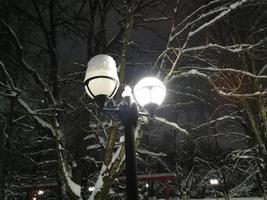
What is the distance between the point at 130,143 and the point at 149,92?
0.74m

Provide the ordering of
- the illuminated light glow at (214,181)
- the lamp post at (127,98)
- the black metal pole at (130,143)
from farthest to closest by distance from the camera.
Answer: the illuminated light glow at (214,181), the lamp post at (127,98), the black metal pole at (130,143)

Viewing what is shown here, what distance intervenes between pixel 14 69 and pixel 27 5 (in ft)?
6.86

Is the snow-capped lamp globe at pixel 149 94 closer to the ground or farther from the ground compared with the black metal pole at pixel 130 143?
farther from the ground

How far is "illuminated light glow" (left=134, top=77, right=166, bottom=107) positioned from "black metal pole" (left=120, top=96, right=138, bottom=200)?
0.45 feet

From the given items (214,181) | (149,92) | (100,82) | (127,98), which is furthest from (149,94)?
(214,181)

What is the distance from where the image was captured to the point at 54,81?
931cm

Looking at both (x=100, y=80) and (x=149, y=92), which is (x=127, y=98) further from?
(x=100, y=80)

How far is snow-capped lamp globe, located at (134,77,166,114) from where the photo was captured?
176 inches

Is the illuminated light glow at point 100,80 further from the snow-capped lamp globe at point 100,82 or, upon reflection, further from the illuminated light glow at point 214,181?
the illuminated light glow at point 214,181

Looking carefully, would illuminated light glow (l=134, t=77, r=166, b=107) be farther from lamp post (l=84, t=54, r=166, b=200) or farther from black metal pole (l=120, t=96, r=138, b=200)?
black metal pole (l=120, t=96, r=138, b=200)

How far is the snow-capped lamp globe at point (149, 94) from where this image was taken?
4.46 metres

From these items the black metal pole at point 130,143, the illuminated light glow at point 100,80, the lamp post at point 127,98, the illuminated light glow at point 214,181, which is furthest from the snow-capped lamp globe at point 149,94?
the illuminated light glow at point 214,181

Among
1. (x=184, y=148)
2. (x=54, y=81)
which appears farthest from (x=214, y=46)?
(x=184, y=148)

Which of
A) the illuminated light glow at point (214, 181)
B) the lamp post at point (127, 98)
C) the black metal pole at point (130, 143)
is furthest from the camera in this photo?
the illuminated light glow at point (214, 181)
